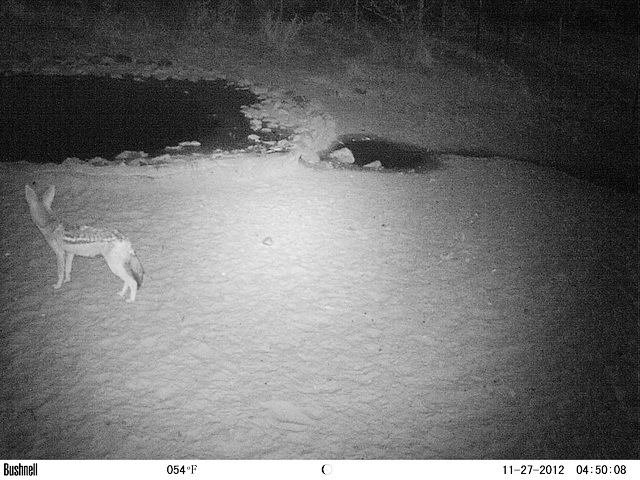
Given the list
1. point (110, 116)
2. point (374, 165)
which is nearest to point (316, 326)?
point (374, 165)

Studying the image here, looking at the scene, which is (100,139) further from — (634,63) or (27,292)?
(634,63)

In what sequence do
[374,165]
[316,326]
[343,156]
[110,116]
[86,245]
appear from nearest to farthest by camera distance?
[86,245]
[316,326]
[374,165]
[343,156]
[110,116]

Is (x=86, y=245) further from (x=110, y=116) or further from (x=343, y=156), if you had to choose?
(x=110, y=116)

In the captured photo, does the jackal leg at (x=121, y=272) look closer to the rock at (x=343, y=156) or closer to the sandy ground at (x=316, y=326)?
the sandy ground at (x=316, y=326)

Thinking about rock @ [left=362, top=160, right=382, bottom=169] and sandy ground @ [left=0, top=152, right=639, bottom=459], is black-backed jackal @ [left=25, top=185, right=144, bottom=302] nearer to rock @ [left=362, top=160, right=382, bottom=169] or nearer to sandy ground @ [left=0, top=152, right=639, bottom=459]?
sandy ground @ [left=0, top=152, right=639, bottom=459]

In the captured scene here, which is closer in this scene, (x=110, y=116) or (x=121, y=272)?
(x=121, y=272)

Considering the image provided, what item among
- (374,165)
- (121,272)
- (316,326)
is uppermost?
(121,272)

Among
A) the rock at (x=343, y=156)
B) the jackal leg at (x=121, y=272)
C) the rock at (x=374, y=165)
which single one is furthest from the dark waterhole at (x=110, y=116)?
the jackal leg at (x=121, y=272)

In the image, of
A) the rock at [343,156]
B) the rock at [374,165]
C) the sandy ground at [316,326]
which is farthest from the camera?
the rock at [343,156]

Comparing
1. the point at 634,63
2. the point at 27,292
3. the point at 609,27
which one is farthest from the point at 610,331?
the point at 609,27

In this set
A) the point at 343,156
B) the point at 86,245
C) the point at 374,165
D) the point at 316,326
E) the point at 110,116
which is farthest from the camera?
the point at 110,116

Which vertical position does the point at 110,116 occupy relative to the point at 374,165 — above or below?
above

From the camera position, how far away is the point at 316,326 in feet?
13.6

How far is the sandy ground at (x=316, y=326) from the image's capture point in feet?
10.8
